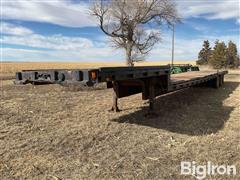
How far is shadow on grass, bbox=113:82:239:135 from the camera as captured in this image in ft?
21.9

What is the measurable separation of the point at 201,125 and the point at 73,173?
3.70 metres

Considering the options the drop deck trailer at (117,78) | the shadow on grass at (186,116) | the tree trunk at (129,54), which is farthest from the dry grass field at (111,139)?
the tree trunk at (129,54)

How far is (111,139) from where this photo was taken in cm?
576

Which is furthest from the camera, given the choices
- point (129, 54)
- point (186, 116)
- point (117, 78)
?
point (129, 54)

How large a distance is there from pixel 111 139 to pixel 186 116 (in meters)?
2.81

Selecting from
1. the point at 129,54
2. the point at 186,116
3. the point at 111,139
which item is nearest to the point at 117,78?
the point at 111,139

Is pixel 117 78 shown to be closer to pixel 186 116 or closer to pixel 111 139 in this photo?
pixel 111 139

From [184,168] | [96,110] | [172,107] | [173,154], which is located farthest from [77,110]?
[184,168]

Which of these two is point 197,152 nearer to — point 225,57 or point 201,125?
point 201,125

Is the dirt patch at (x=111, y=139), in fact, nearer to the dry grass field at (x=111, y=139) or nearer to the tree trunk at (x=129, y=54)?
the dry grass field at (x=111, y=139)

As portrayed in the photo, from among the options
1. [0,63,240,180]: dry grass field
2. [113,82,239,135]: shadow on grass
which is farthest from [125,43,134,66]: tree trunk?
[0,63,240,180]: dry grass field

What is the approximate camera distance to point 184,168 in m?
4.35

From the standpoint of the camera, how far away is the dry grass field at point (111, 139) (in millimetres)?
4305

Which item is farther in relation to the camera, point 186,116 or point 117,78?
point 186,116
